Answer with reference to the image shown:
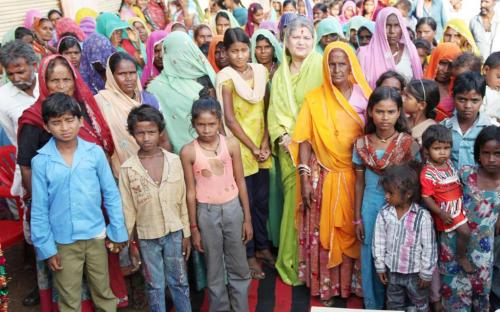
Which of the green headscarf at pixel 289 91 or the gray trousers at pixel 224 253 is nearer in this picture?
the gray trousers at pixel 224 253

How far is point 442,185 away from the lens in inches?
108

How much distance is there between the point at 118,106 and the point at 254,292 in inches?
67.9

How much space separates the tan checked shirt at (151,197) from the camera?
2836 millimetres

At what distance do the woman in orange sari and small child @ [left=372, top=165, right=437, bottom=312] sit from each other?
392mm

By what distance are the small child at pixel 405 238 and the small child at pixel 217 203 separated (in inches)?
35.0

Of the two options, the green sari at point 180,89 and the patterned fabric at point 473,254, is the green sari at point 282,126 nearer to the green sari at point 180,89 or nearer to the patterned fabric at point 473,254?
the green sari at point 180,89

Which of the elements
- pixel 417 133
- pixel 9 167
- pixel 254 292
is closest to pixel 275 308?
pixel 254 292

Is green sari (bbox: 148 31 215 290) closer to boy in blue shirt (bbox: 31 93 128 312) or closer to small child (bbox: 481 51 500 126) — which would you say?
boy in blue shirt (bbox: 31 93 128 312)

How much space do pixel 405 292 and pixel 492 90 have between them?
1.76 m

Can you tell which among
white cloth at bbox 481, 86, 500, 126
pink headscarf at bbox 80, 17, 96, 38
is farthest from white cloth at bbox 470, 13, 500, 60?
pink headscarf at bbox 80, 17, 96, 38

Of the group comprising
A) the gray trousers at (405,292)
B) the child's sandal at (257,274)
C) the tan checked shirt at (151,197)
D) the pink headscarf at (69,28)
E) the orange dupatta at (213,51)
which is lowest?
the child's sandal at (257,274)

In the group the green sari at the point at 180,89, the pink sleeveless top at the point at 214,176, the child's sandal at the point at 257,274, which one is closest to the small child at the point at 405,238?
the pink sleeveless top at the point at 214,176

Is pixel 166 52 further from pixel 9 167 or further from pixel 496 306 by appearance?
pixel 496 306

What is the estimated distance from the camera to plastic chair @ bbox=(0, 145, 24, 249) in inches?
134
